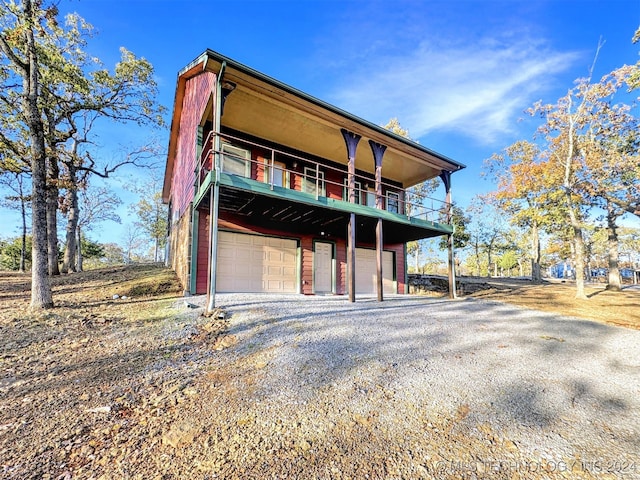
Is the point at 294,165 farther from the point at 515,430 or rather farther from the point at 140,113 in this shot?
the point at 515,430

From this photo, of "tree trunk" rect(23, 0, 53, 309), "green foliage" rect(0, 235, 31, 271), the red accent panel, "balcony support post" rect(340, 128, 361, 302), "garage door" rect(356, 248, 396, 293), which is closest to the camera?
"tree trunk" rect(23, 0, 53, 309)

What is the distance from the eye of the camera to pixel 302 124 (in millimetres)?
9359

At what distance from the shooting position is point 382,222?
9.62m

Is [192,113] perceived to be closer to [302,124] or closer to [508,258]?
[302,124]

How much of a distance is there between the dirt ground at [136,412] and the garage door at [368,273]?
8060mm

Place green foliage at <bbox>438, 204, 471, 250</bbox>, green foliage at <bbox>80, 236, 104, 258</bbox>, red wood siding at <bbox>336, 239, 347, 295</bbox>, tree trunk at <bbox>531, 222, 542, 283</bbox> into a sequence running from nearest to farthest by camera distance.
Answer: red wood siding at <bbox>336, 239, 347, 295</bbox> → green foliage at <bbox>438, 204, 471, 250</bbox> → tree trunk at <bbox>531, 222, 542, 283</bbox> → green foliage at <bbox>80, 236, 104, 258</bbox>

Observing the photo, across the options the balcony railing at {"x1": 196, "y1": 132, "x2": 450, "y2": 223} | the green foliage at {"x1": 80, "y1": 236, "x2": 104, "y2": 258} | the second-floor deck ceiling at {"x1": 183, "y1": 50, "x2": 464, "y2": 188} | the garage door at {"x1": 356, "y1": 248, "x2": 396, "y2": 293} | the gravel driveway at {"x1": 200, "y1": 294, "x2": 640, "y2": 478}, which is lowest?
the gravel driveway at {"x1": 200, "y1": 294, "x2": 640, "y2": 478}

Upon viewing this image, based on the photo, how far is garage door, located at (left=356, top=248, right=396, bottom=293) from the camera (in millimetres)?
12617

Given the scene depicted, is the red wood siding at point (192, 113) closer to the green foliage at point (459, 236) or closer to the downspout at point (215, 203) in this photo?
the downspout at point (215, 203)

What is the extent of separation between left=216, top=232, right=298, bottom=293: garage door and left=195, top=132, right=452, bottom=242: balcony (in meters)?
0.79

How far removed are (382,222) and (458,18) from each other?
703 centimetres

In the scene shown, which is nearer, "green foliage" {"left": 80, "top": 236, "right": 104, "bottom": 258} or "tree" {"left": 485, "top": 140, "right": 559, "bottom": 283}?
"tree" {"left": 485, "top": 140, "right": 559, "bottom": 283}

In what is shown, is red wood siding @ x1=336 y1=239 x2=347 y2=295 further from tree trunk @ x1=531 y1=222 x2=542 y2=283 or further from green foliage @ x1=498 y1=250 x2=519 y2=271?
green foliage @ x1=498 y1=250 x2=519 y2=271

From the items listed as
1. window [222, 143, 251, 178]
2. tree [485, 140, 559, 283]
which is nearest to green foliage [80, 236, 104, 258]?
window [222, 143, 251, 178]
